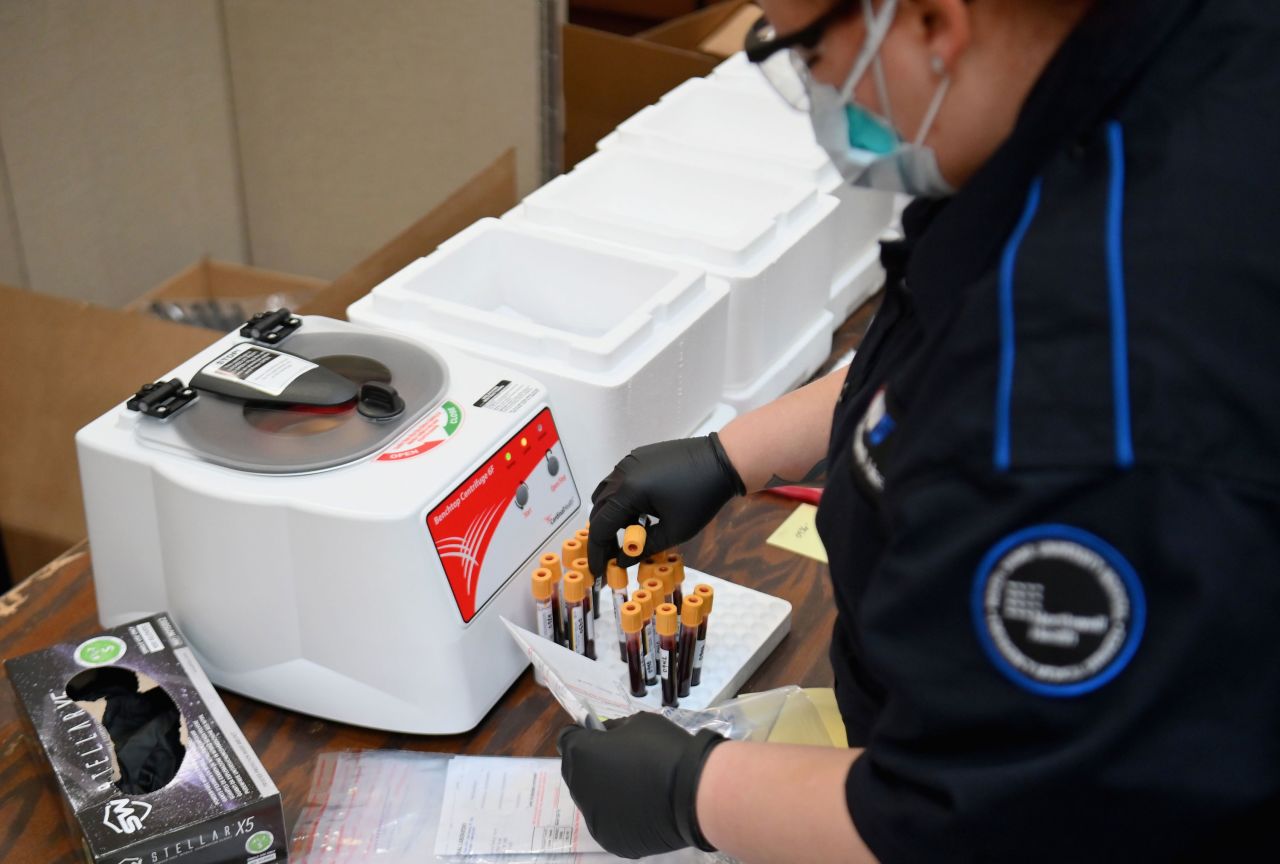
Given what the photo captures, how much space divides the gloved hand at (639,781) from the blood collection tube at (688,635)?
6.7 inches

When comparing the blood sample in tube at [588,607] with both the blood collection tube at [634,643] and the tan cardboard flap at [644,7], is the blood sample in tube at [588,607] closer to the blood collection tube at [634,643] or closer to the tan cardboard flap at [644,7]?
the blood collection tube at [634,643]

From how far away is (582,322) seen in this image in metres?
1.41

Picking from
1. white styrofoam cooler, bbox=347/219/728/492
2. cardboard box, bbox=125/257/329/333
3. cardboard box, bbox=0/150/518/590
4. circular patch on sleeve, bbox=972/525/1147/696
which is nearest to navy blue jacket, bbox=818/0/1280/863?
circular patch on sleeve, bbox=972/525/1147/696

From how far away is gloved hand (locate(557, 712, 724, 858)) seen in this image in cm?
78

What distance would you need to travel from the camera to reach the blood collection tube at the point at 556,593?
1089mm

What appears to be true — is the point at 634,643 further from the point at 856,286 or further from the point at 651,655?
the point at 856,286

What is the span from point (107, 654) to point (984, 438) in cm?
78

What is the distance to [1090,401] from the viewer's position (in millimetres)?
538

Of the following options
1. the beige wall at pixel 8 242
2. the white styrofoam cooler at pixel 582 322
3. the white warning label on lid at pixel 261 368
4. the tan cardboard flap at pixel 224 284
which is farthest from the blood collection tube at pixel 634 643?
the beige wall at pixel 8 242

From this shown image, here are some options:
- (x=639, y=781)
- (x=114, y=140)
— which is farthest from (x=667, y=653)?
(x=114, y=140)

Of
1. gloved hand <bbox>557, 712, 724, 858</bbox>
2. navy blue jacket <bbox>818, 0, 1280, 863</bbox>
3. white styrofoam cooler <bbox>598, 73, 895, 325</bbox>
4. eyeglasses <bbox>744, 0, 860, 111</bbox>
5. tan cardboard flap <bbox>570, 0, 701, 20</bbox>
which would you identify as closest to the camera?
navy blue jacket <bbox>818, 0, 1280, 863</bbox>

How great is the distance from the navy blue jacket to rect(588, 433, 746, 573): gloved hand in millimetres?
474

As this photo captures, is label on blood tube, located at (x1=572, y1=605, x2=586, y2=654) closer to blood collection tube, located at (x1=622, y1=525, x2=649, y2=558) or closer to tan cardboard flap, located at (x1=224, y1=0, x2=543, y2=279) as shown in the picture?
blood collection tube, located at (x1=622, y1=525, x2=649, y2=558)

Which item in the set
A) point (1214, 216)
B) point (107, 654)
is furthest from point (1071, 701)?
point (107, 654)
